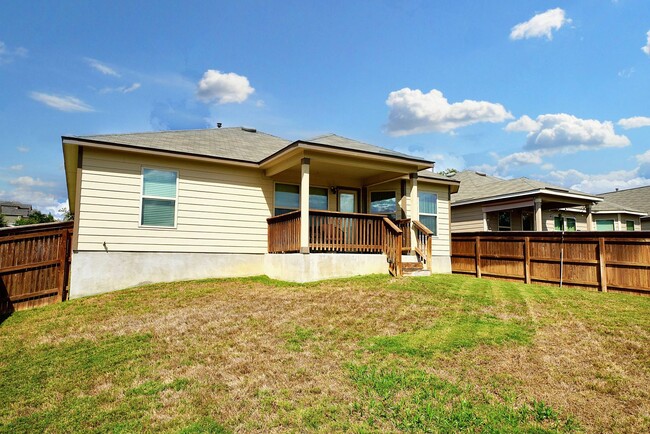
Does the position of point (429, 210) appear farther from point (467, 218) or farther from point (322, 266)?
point (322, 266)

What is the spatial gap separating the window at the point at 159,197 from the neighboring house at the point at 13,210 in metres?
68.1

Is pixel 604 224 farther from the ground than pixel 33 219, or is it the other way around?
pixel 33 219

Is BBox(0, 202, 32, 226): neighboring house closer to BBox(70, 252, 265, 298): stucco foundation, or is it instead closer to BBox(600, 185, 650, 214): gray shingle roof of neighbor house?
BBox(70, 252, 265, 298): stucco foundation

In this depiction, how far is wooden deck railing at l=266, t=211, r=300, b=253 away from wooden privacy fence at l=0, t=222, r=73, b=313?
5011mm

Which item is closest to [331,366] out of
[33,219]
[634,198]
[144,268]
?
[144,268]

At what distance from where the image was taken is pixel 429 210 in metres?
13.8

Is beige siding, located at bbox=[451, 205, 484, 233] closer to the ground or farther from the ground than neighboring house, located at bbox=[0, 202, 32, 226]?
closer to the ground

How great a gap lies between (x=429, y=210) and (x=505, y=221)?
586cm

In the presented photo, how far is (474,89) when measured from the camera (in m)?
15.0

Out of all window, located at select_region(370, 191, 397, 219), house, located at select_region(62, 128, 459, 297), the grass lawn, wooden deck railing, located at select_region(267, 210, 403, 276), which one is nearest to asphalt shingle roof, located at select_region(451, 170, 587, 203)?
window, located at select_region(370, 191, 397, 219)

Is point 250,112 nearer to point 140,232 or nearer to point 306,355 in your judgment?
point 140,232

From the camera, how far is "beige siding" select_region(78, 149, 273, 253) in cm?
897

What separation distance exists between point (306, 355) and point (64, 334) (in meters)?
4.07

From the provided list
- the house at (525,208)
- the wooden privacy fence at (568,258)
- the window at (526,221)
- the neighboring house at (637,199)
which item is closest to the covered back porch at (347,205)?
the wooden privacy fence at (568,258)
